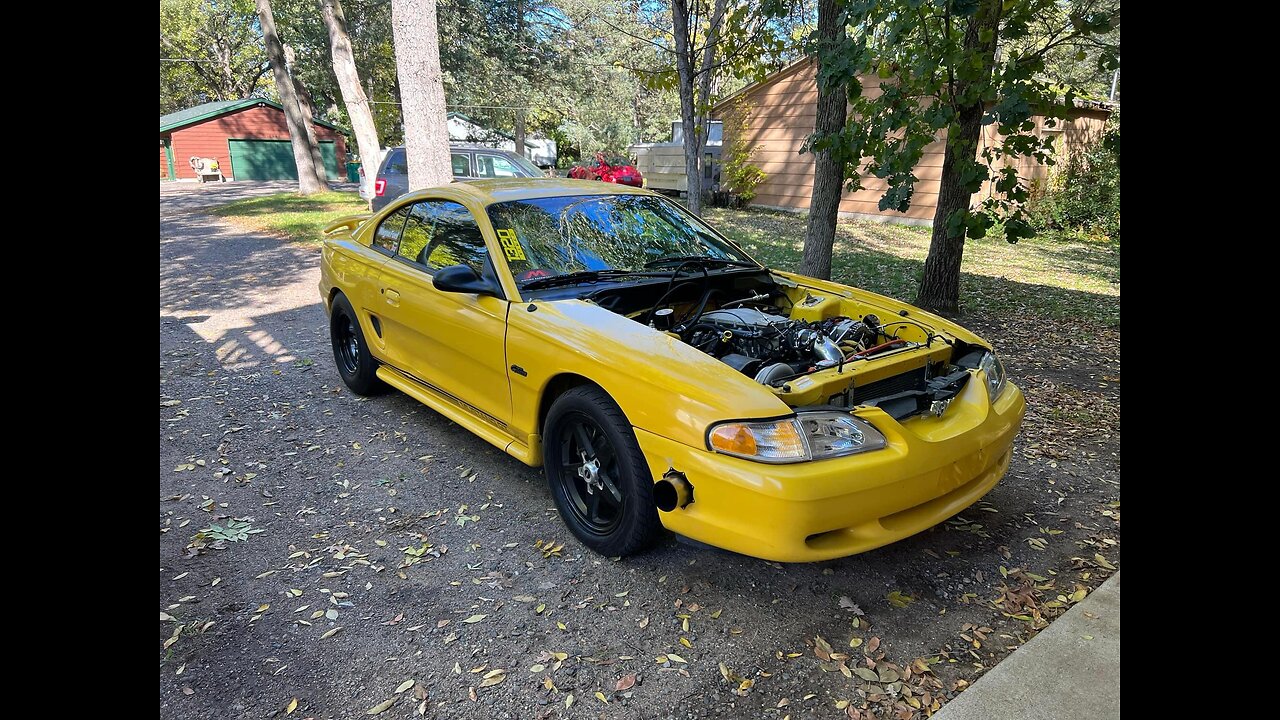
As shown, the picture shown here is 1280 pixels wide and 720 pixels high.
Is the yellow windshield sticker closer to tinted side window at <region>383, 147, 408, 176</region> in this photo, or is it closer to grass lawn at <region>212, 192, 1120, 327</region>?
grass lawn at <region>212, 192, 1120, 327</region>

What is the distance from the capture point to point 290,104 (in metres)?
20.2

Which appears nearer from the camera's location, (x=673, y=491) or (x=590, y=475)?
(x=673, y=491)

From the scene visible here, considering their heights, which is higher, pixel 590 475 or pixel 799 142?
pixel 799 142

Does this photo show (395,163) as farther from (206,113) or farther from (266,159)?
(266,159)

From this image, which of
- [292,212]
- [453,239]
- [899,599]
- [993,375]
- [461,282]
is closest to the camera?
[899,599]

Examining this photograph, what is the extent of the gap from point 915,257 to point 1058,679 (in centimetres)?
992

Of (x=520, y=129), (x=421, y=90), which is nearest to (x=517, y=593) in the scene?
(x=421, y=90)

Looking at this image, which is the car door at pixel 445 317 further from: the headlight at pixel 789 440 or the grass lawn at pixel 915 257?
the grass lawn at pixel 915 257

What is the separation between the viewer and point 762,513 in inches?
97.9

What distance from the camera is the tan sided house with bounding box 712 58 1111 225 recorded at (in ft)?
51.1

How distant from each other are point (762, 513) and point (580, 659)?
0.83 m
